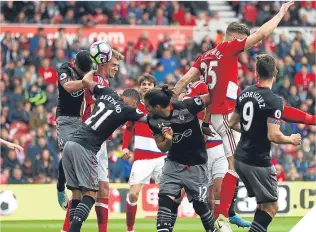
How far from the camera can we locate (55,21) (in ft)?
88.3

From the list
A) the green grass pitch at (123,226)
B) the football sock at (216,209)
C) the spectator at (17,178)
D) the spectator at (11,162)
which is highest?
the football sock at (216,209)

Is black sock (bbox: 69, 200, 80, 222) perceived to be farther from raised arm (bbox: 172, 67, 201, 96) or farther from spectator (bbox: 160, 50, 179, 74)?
spectator (bbox: 160, 50, 179, 74)

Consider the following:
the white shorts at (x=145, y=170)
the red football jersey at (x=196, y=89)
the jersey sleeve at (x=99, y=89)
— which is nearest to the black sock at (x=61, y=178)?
the white shorts at (x=145, y=170)

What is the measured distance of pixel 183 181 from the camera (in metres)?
12.5

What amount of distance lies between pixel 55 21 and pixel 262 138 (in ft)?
51.1

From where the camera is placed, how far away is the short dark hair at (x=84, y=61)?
1377 cm

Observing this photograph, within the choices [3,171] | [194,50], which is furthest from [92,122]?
[194,50]

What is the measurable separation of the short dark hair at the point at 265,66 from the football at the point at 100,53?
2185 millimetres

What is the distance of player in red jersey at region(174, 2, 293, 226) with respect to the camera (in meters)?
13.8

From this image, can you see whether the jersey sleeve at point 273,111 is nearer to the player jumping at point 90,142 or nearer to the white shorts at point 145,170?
the player jumping at point 90,142

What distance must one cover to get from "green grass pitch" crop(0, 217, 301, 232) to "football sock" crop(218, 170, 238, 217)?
8.46 ft

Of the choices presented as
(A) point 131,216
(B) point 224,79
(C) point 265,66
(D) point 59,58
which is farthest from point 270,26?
(D) point 59,58

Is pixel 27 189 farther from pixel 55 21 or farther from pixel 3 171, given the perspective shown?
pixel 55 21

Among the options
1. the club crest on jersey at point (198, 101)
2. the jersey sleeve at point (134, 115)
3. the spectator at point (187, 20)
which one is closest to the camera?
the club crest on jersey at point (198, 101)
